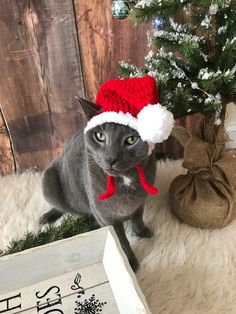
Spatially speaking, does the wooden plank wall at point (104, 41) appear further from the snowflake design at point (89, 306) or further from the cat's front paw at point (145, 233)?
the snowflake design at point (89, 306)

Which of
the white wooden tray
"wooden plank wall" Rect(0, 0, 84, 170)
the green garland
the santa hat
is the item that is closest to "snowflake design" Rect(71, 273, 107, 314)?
the white wooden tray

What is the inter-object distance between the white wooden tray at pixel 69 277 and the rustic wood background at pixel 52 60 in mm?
471

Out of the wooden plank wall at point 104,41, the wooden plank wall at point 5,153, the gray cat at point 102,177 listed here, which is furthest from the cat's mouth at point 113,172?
the wooden plank wall at point 5,153

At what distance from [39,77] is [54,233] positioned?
0.44 meters

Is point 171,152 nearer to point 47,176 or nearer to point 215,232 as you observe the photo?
point 215,232

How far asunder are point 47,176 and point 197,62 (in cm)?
49

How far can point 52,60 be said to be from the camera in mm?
1004

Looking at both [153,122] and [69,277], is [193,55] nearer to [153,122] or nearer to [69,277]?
[153,122]

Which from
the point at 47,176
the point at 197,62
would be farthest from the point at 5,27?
the point at 197,62

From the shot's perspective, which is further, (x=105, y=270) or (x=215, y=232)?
(x=215, y=232)

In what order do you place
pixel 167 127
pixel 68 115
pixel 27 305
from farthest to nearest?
pixel 68 115 < pixel 27 305 < pixel 167 127

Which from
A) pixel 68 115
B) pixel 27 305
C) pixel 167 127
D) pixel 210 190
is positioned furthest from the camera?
pixel 68 115

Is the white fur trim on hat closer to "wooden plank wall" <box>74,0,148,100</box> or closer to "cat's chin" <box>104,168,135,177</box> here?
"cat's chin" <box>104,168,135,177</box>

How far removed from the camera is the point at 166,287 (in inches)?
32.7
